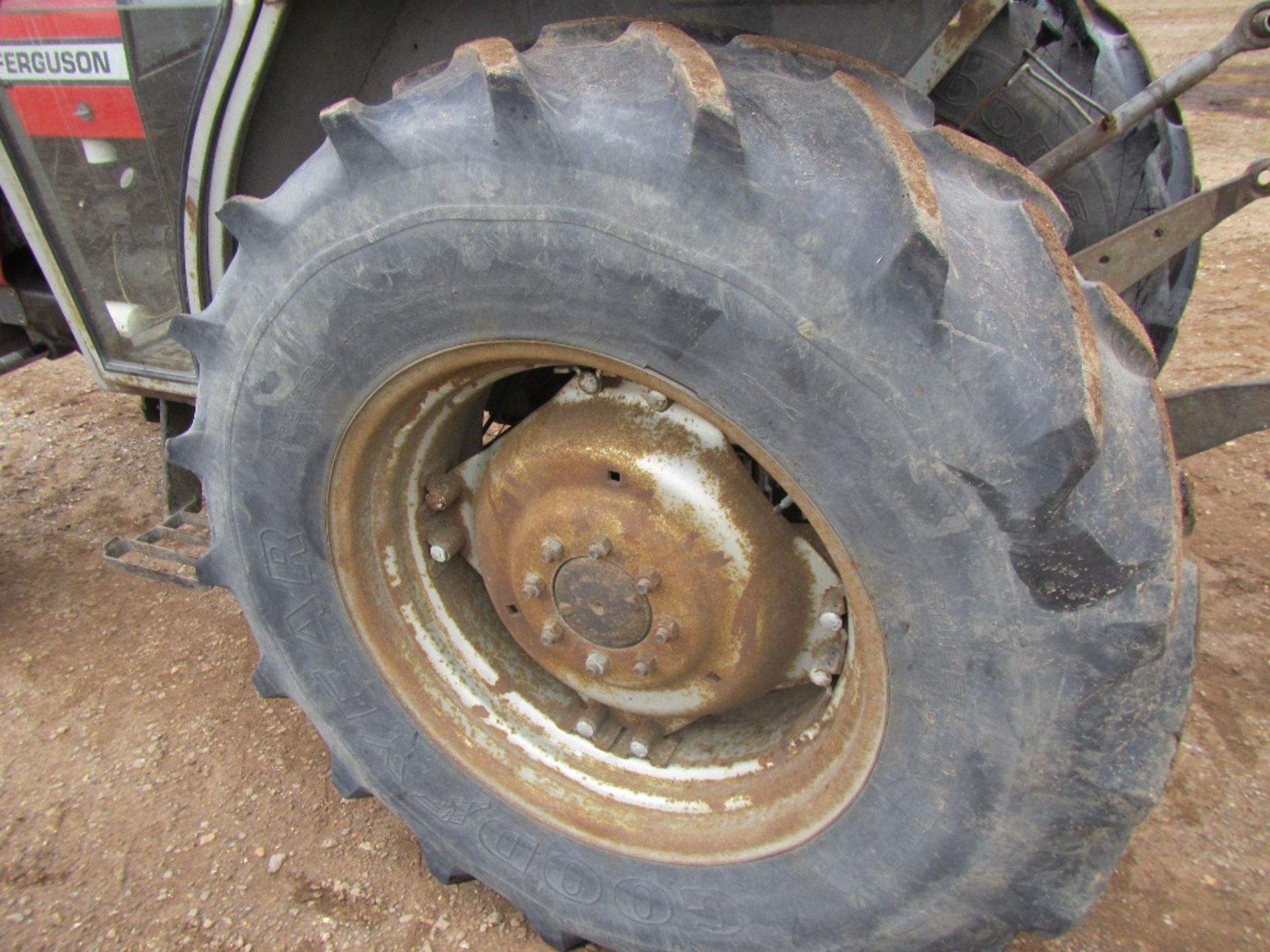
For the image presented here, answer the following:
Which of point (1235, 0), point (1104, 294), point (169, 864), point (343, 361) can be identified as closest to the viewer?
point (1104, 294)

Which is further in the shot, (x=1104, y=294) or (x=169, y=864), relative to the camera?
(x=169, y=864)

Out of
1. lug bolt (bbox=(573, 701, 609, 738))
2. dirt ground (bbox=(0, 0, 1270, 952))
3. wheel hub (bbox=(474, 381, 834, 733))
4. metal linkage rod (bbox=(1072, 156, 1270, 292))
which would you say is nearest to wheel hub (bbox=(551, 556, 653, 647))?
wheel hub (bbox=(474, 381, 834, 733))

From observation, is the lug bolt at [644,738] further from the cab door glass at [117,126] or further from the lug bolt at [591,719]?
the cab door glass at [117,126]

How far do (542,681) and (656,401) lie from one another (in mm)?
654

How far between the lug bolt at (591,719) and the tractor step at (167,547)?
977 mm

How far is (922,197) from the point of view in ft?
3.37

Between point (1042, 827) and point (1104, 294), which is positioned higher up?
point (1104, 294)

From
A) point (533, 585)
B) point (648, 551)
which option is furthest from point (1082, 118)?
point (533, 585)

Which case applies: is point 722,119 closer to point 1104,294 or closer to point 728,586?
point 1104,294

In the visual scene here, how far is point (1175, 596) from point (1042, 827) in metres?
0.35

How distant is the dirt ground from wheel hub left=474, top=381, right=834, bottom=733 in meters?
0.73

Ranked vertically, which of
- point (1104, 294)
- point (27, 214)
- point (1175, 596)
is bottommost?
point (27, 214)

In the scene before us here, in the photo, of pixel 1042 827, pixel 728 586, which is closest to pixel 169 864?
pixel 728 586

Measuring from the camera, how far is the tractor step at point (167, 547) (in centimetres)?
216
